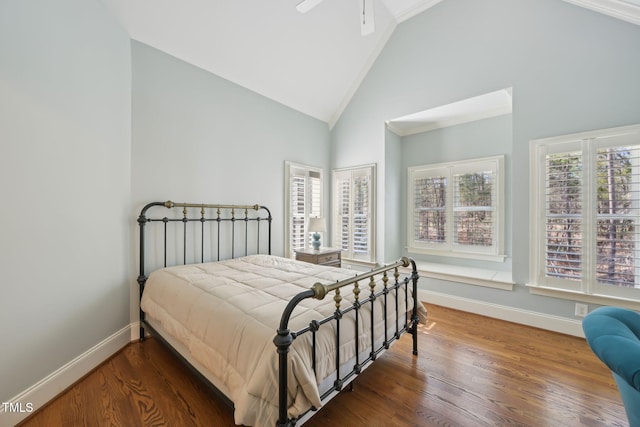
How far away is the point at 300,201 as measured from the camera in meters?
4.29

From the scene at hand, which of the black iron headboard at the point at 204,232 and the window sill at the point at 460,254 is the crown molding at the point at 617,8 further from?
the black iron headboard at the point at 204,232

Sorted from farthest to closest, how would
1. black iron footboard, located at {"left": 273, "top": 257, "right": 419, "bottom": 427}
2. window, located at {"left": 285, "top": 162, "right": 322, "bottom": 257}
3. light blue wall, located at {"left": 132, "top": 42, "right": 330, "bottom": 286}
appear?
1. window, located at {"left": 285, "top": 162, "right": 322, "bottom": 257}
2. light blue wall, located at {"left": 132, "top": 42, "right": 330, "bottom": 286}
3. black iron footboard, located at {"left": 273, "top": 257, "right": 419, "bottom": 427}

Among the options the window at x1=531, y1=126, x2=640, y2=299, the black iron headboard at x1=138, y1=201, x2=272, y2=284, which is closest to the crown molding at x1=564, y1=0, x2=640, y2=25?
the window at x1=531, y1=126, x2=640, y2=299

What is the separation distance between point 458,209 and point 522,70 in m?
2.00

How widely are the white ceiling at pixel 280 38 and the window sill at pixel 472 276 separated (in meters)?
2.75

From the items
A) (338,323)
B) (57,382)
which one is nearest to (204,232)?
(57,382)

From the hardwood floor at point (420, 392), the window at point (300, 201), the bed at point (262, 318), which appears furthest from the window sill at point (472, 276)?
the window at point (300, 201)

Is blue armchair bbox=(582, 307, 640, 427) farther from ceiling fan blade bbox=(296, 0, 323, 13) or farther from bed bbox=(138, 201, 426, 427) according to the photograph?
ceiling fan blade bbox=(296, 0, 323, 13)

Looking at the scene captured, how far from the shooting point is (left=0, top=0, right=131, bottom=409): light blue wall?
1.56 meters

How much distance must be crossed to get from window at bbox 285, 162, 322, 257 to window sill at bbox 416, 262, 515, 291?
192 cm

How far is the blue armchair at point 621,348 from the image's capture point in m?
0.84

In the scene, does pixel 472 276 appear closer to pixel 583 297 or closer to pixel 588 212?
pixel 583 297

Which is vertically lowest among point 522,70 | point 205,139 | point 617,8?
point 205,139

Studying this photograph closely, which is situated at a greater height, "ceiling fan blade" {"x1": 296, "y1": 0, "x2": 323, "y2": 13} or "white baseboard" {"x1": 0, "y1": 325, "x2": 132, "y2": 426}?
"ceiling fan blade" {"x1": 296, "y1": 0, "x2": 323, "y2": 13}
